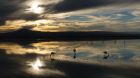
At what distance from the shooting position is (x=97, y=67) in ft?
129

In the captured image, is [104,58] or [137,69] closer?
A: [137,69]

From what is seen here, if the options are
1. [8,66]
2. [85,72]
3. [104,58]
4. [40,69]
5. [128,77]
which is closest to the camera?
[128,77]

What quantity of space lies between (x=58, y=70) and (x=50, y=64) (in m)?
5.16

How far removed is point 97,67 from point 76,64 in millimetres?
3092

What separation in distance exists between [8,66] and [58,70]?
6.44 meters

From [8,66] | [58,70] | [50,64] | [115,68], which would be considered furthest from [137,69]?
[8,66]

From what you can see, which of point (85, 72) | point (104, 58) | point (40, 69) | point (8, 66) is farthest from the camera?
point (104, 58)

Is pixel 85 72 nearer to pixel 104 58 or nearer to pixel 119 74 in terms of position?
pixel 119 74

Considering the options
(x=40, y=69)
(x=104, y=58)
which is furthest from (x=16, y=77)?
(x=104, y=58)

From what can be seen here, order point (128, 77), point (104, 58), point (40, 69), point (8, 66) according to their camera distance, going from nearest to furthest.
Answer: point (128, 77) < point (40, 69) < point (8, 66) < point (104, 58)

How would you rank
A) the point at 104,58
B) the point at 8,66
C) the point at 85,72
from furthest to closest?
the point at 104,58
the point at 8,66
the point at 85,72

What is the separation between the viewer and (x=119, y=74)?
33.8m

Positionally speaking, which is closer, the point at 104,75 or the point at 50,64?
the point at 104,75

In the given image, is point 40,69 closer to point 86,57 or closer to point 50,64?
point 50,64
